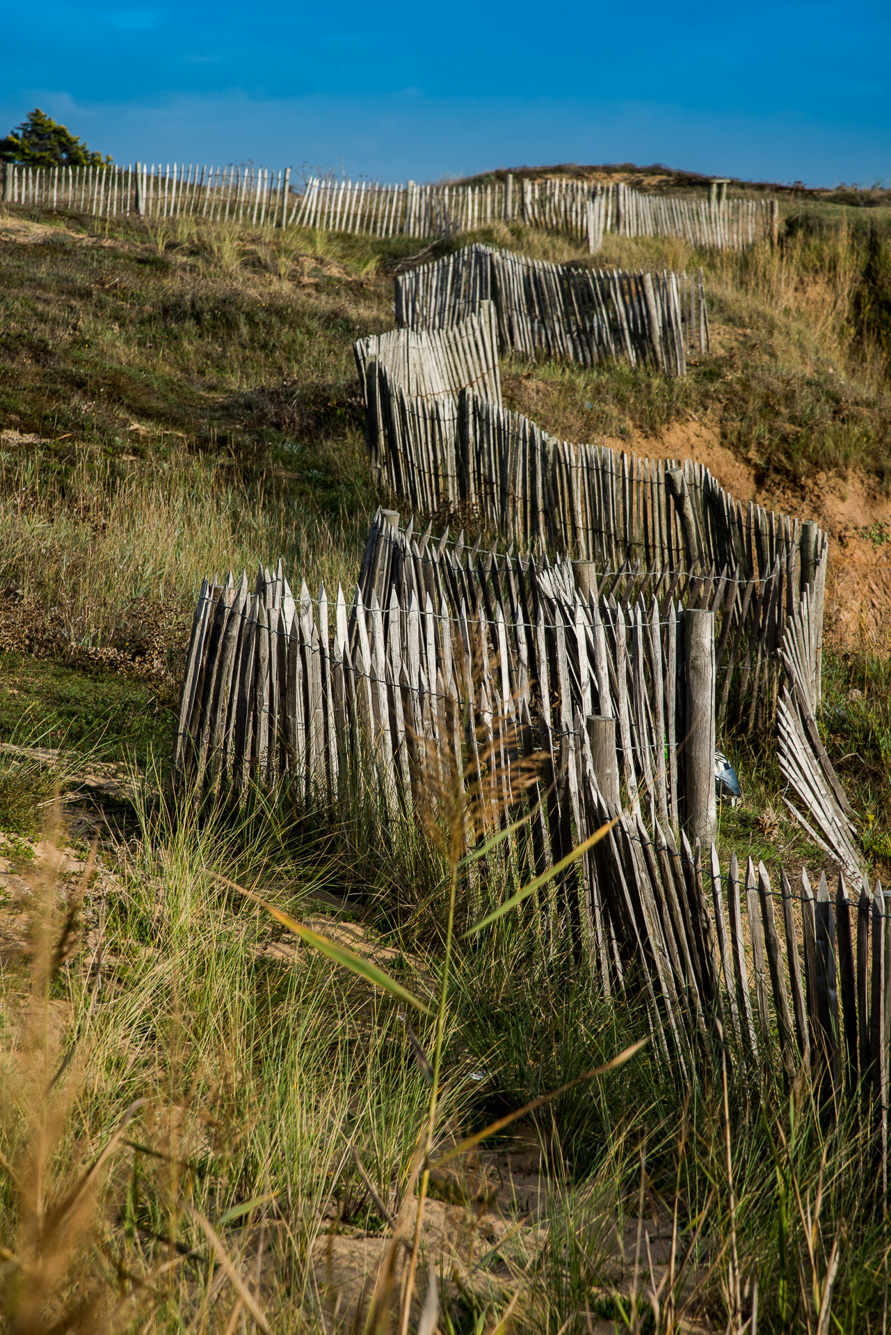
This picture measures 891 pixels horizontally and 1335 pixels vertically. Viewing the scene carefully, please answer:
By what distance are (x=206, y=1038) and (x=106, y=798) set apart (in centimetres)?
181

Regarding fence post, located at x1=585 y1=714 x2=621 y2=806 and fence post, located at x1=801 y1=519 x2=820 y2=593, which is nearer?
fence post, located at x1=585 y1=714 x2=621 y2=806

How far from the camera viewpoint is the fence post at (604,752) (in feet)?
10.6

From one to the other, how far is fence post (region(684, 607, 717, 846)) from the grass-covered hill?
21.1 inches

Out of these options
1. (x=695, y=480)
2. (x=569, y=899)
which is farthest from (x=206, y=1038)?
(x=695, y=480)

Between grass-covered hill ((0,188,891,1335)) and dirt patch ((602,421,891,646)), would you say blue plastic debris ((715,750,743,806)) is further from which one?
dirt patch ((602,421,891,646))

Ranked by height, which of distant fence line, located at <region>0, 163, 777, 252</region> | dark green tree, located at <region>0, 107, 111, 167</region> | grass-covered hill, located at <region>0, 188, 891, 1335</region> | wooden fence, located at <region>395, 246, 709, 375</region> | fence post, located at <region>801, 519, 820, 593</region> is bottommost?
grass-covered hill, located at <region>0, 188, 891, 1335</region>

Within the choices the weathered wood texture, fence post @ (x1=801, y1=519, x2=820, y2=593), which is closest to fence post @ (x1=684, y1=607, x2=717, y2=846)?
the weathered wood texture

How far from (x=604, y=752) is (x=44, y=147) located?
→ 41.1 m

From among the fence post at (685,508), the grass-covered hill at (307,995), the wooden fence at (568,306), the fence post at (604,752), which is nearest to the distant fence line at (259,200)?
the wooden fence at (568,306)

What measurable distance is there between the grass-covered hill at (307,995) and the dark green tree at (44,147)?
2968 cm

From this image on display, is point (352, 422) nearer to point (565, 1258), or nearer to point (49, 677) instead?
point (49, 677)

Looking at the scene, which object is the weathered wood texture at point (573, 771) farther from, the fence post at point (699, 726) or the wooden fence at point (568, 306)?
the wooden fence at point (568, 306)

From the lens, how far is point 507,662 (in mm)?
3891

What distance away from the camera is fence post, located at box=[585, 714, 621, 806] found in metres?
3.23
